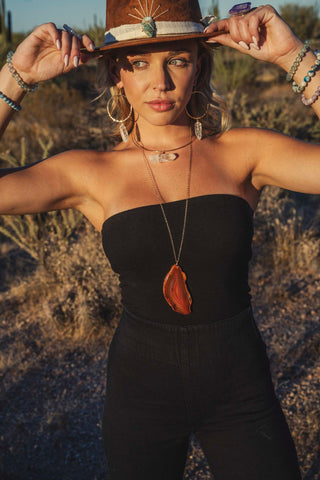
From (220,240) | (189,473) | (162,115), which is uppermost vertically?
(162,115)

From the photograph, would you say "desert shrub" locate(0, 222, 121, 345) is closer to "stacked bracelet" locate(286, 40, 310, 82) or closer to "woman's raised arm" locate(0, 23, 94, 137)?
"woman's raised arm" locate(0, 23, 94, 137)

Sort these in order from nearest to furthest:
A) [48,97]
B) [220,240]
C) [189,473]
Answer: [220,240] → [189,473] → [48,97]

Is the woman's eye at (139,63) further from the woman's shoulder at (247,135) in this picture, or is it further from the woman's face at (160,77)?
the woman's shoulder at (247,135)

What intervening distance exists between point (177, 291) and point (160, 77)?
2.30 ft

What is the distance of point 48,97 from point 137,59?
31.4 ft

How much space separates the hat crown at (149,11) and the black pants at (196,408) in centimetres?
102

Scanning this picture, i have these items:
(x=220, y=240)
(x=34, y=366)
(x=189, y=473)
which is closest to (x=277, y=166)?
(x=220, y=240)

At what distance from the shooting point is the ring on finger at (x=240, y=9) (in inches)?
61.1

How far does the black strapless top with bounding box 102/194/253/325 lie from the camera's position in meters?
1.57

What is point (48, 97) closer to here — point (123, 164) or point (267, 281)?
point (267, 281)

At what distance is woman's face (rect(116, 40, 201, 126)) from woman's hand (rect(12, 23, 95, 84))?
0.16 meters

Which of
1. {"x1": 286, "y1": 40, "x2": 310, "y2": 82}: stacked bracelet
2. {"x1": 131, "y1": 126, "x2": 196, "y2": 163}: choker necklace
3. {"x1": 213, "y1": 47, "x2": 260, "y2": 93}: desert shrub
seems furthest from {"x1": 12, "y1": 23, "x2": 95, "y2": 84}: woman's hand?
{"x1": 213, "y1": 47, "x2": 260, "y2": 93}: desert shrub

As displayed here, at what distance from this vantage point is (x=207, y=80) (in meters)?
1.91

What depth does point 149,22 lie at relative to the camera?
158 cm
